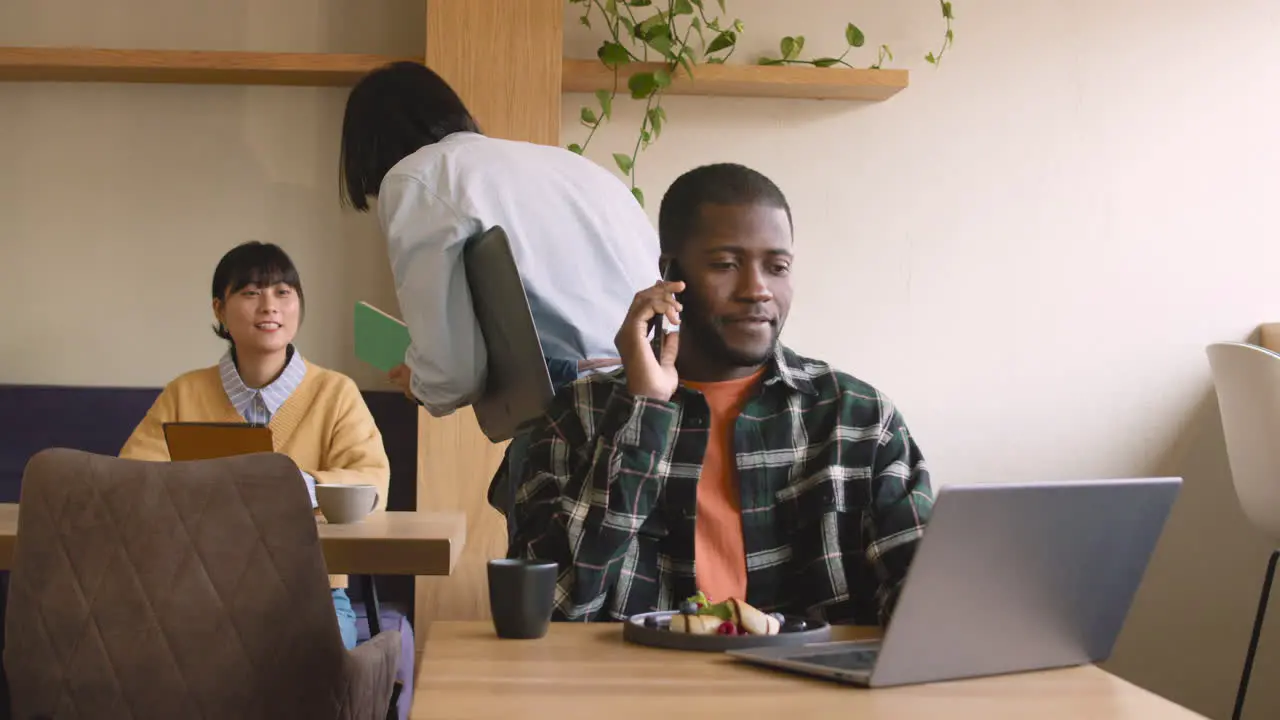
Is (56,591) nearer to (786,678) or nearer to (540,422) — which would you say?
(540,422)

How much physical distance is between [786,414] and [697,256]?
21 centimetres

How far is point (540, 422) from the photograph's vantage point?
141 cm

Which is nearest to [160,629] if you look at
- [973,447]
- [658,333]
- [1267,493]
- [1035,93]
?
[658,333]

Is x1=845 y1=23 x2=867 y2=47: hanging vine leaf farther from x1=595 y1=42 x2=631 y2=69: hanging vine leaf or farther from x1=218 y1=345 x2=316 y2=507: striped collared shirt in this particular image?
x1=218 y1=345 x2=316 y2=507: striped collared shirt

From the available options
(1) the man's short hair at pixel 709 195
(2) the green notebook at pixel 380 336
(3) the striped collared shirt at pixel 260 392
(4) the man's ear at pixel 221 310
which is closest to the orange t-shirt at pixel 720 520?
(1) the man's short hair at pixel 709 195

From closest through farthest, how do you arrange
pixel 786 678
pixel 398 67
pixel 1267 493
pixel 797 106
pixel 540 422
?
pixel 786 678 < pixel 540 422 < pixel 398 67 < pixel 1267 493 < pixel 797 106

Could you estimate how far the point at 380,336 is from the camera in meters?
2.27

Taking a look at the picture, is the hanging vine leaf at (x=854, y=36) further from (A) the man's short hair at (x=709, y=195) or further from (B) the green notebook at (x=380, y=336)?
(A) the man's short hair at (x=709, y=195)

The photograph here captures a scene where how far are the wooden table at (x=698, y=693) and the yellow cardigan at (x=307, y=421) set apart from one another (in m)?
1.62

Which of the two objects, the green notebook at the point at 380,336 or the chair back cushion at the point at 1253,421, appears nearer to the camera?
the green notebook at the point at 380,336

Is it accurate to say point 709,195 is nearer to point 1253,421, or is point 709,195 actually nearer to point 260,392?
point 260,392

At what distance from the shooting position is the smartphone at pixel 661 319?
1367 mm

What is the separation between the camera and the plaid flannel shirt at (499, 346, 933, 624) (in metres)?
1.26

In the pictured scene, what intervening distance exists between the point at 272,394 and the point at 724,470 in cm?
160
